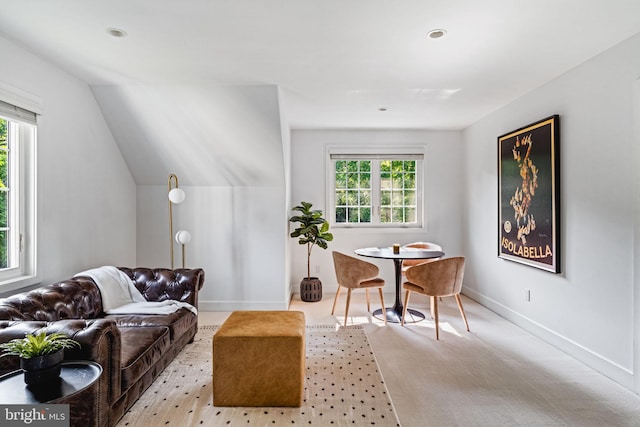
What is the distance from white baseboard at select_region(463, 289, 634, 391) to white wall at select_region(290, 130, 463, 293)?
1.35 m

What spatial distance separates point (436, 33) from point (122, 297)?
127 inches

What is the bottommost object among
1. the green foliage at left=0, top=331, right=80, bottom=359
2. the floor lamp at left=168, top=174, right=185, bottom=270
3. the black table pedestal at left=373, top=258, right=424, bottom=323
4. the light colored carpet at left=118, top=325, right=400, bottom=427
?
the light colored carpet at left=118, top=325, right=400, bottom=427

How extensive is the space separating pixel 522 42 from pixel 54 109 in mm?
3678

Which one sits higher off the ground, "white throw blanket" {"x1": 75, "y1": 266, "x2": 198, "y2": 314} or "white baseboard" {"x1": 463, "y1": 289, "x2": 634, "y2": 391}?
"white throw blanket" {"x1": 75, "y1": 266, "x2": 198, "y2": 314}

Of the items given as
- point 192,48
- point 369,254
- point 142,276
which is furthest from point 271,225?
point 192,48

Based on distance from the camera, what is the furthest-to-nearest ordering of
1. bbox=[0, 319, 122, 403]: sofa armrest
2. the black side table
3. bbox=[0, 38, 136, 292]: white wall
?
bbox=[0, 38, 136, 292]: white wall < bbox=[0, 319, 122, 403]: sofa armrest < the black side table

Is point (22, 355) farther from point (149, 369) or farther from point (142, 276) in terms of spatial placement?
point (142, 276)

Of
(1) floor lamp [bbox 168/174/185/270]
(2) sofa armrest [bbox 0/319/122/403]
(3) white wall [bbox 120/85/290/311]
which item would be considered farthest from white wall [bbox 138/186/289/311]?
(2) sofa armrest [bbox 0/319/122/403]

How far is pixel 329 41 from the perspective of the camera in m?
2.54

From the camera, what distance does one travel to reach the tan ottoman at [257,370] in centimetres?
220

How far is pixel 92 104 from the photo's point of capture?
11.6 feet

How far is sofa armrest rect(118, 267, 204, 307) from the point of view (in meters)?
3.22

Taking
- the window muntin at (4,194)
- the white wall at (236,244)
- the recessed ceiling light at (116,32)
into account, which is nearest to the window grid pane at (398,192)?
the white wall at (236,244)

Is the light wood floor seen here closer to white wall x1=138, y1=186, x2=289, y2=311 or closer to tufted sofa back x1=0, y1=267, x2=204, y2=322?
white wall x1=138, y1=186, x2=289, y2=311
